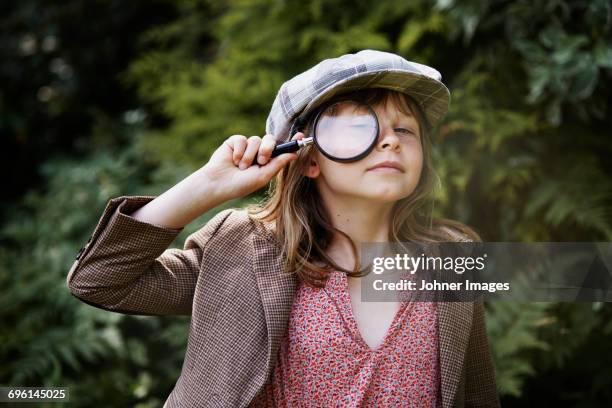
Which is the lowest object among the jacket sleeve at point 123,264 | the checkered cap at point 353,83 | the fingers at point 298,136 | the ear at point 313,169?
the jacket sleeve at point 123,264

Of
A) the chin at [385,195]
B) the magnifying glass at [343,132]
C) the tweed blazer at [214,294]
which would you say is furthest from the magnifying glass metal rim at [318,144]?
the tweed blazer at [214,294]

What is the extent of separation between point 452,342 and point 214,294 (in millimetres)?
701

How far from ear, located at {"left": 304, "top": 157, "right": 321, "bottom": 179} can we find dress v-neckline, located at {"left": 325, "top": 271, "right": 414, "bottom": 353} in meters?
0.31

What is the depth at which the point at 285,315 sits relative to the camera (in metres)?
1.87

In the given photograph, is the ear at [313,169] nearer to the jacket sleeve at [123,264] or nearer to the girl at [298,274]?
the girl at [298,274]

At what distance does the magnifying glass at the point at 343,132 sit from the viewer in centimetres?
188

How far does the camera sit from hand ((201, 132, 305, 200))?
6.25 feet

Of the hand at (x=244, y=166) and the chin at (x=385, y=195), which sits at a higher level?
the hand at (x=244, y=166)

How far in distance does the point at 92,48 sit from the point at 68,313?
7.74 feet

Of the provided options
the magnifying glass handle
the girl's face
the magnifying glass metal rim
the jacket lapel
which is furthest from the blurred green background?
the magnifying glass handle

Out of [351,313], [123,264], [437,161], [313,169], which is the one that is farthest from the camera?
[437,161]

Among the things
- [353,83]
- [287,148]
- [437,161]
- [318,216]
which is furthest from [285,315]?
[437,161]

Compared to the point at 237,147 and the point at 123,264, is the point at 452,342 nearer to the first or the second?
the point at 237,147

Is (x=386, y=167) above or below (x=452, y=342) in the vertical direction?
above
